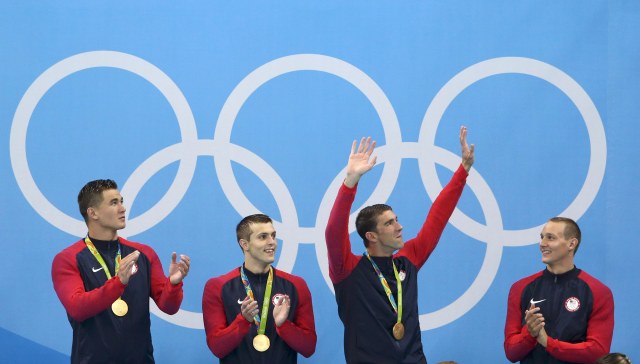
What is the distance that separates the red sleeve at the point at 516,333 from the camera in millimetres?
4855

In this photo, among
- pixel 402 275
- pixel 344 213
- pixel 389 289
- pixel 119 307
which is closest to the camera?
pixel 344 213

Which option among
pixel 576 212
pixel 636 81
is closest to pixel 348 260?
pixel 576 212

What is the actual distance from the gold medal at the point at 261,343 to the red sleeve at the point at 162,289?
1.68 ft

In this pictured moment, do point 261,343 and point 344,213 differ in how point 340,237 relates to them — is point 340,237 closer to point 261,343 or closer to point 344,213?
point 344,213

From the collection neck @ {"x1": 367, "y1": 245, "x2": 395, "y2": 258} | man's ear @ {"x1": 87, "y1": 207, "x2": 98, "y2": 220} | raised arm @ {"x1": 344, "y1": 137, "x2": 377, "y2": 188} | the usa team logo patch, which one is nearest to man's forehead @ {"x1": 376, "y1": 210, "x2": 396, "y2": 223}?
neck @ {"x1": 367, "y1": 245, "x2": 395, "y2": 258}

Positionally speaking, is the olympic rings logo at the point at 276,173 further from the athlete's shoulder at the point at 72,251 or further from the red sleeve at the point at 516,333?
the athlete's shoulder at the point at 72,251

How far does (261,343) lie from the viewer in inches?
189

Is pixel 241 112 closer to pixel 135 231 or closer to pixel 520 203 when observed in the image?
pixel 135 231

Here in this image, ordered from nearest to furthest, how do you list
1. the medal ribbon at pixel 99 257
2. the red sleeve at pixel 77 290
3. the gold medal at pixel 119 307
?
1. the red sleeve at pixel 77 290
2. the gold medal at pixel 119 307
3. the medal ribbon at pixel 99 257

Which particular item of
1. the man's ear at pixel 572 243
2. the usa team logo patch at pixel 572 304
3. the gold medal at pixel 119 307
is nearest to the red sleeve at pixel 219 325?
the gold medal at pixel 119 307

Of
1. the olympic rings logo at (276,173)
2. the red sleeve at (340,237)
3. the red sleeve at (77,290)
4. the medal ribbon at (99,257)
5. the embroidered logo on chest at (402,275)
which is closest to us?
the red sleeve at (77,290)

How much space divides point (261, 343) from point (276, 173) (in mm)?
1404

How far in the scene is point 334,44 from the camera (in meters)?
5.87

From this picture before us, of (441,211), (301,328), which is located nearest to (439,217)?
(441,211)
